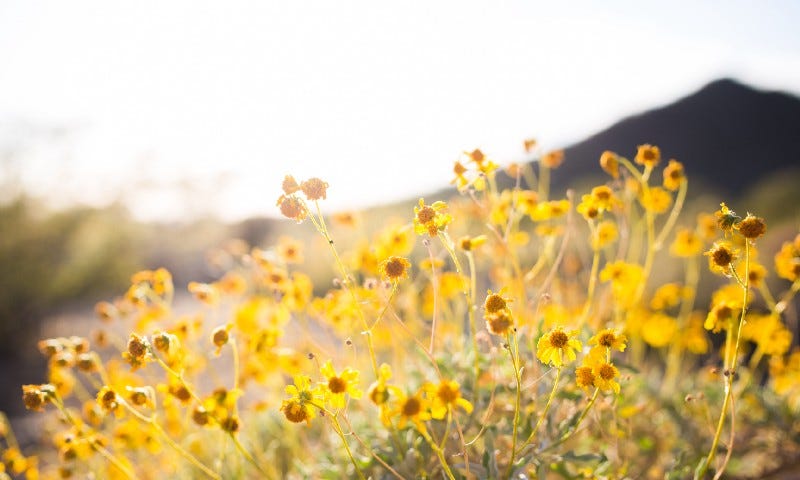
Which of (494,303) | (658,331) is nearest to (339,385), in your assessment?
(494,303)

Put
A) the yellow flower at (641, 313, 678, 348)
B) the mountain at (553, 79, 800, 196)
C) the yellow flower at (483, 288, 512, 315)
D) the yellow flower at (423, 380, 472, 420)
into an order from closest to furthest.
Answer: the yellow flower at (423, 380, 472, 420) → the yellow flower at (483, 288, 512, 315) → the yellow flower at (641, 313, 678, 348) → the mountain at (553, 79, 800, 196)

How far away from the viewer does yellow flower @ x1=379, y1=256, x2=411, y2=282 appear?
4.77 ft

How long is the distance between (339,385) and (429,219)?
0.52 metres

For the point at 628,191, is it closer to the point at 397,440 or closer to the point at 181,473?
the point at 397,440

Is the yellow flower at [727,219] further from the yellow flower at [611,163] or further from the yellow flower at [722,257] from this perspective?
the yellow flower at [611,163]

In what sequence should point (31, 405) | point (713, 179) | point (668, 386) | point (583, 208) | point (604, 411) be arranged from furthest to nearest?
point (713, 179) < point (668, 386) < point (604, 411) < point (583, 208) < point (31, 405)

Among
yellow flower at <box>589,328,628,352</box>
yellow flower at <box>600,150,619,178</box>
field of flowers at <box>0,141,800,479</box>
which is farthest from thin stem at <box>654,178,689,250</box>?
yellow flower at <box>589,328,628,352</box>

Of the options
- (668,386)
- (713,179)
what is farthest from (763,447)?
(713,179)

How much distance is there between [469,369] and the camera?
2164mm

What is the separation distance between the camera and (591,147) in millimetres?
15633

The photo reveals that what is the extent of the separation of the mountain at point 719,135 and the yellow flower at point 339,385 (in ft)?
45.2

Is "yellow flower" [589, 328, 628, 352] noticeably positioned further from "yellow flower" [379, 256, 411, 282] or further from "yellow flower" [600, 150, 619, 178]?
"yellow flower" [600, 150, 619, 178]

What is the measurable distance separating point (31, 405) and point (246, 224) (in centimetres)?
2216

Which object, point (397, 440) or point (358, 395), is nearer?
point (358, 395)
